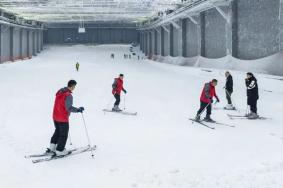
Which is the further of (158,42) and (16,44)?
(158,42)

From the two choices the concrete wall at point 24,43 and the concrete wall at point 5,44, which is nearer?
the concrete wall at point 5,44

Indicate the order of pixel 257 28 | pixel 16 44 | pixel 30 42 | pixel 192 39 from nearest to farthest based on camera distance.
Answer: pixel 257 28
pixel 192 39
pixel 16 44
pixel 30 42

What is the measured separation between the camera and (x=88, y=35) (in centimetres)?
6956

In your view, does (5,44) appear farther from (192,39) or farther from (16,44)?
(192,39)

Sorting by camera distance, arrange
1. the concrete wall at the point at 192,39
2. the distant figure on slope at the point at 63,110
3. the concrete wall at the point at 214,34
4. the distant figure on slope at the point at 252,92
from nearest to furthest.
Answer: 1. the distant figure on slope at the point at 63,110
2. the distant figure on slope at the point at 252,92
3. the concrete wall at the point at 214,34
4. the concrete wall at the point at 192,39

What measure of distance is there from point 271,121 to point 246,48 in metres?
12.5

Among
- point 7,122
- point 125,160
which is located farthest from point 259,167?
point 7,122

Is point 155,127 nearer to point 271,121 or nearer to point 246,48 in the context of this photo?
point 271,121

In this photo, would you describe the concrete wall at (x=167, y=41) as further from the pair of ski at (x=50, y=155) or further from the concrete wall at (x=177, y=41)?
the pair of ski at (x=50, y=155)

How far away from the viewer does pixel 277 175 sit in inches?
229

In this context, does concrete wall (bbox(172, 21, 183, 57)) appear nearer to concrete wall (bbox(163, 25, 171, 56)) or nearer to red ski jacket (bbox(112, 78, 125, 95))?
concrete wall (bbox(163, 25, 171, 56))

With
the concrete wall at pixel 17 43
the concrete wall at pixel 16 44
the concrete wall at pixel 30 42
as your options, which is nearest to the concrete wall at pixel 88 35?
the concrete wall at pixel 17 43

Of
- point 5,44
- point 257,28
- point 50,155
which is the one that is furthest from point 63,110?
Result: point 5,44

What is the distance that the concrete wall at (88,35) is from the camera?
2717 inches
